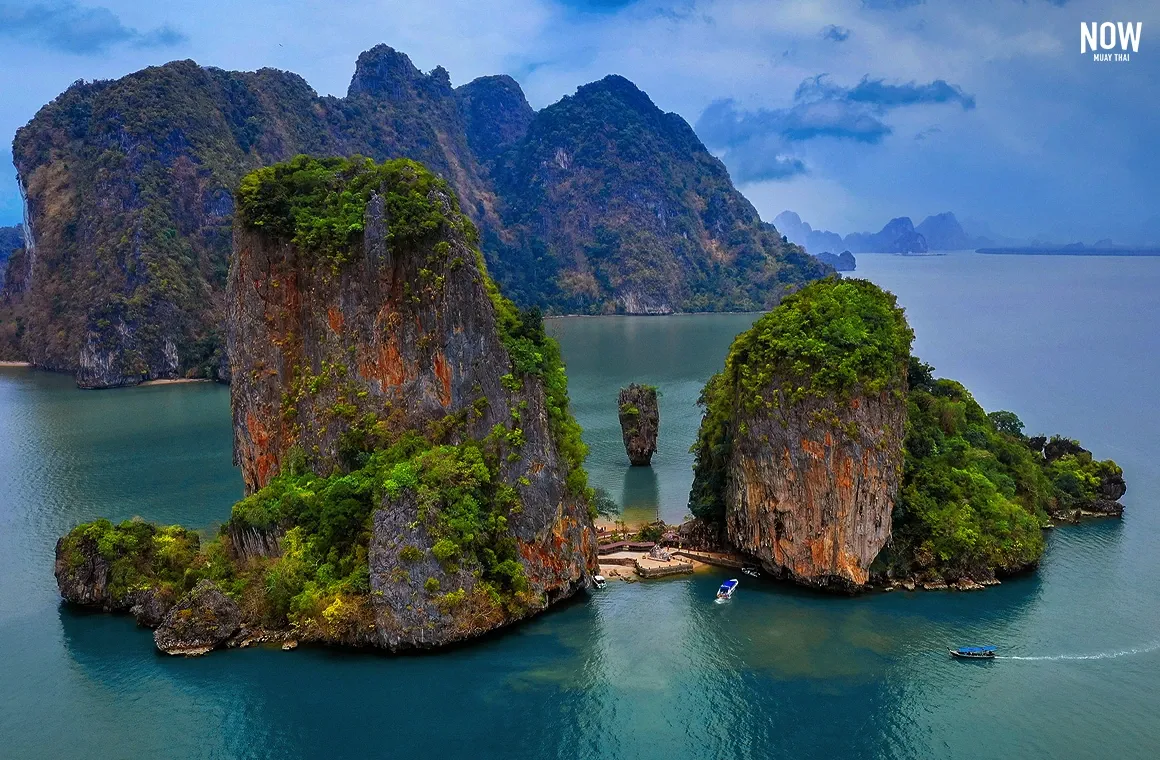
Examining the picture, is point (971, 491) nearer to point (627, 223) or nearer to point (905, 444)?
point (905, 444)

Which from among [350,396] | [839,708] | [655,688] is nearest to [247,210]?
[350,396]

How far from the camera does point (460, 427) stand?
31844mm

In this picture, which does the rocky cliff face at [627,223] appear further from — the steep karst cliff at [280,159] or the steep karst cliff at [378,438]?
the steep karst cliff at [378,438]

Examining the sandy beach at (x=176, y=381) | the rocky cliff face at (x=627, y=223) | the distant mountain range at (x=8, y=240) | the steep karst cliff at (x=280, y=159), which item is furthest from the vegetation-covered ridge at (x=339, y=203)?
the distant mountain range at (x=8, y=240)

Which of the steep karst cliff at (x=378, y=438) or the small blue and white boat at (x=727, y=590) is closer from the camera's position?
the steep karst cliff at (x=378, y=438)

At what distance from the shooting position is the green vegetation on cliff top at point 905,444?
31562 mm

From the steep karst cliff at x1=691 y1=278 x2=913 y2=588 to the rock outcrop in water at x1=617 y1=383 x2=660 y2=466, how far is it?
58.5 ft

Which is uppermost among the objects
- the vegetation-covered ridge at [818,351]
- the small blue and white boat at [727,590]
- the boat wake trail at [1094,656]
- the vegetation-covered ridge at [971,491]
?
the vegetation-covered ridge at [818,351]

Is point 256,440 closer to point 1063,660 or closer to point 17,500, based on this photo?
point 17,500

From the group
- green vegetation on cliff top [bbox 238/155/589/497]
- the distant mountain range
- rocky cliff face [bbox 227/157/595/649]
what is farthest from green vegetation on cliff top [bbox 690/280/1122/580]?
the distant mountain range

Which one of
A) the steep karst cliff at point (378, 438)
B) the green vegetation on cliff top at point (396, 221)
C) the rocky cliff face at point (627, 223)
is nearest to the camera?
the steep karst cliff at point (378, 438)

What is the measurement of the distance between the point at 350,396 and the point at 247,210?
9.09 m

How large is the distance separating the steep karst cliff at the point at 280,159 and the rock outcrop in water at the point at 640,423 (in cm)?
5809

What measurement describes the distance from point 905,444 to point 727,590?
32.1 feet
